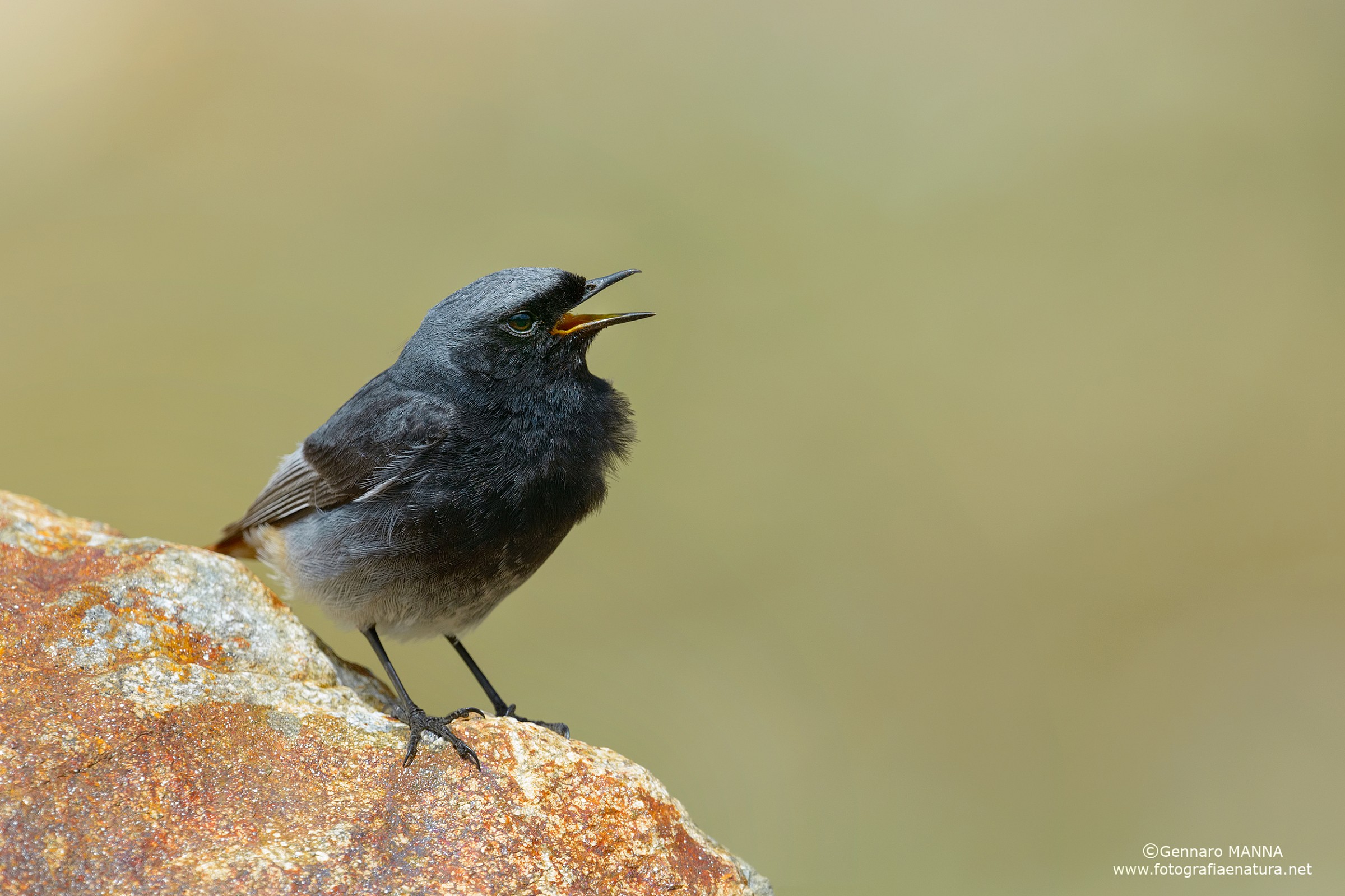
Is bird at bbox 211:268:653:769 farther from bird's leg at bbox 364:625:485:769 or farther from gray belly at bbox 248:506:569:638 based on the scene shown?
bird's leg at bbox 364:625:485:769

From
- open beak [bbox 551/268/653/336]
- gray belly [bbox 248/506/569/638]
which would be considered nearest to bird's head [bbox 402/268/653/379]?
open beak [bbox 551/268/653/336]

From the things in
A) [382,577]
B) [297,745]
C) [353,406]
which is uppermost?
[353,406]

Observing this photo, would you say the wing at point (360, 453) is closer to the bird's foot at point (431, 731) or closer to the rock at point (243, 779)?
the rock at point (243, 779)

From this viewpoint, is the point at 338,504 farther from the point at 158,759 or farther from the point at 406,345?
the point at 158,759

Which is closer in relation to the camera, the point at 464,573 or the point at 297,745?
the point at 297,745

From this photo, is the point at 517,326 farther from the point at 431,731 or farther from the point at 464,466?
the point at 431,731

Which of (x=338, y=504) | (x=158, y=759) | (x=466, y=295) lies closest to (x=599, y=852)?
(x=158, y=759)

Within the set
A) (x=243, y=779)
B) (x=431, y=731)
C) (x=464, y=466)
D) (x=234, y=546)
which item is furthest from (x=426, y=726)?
(x=234, y=546)
